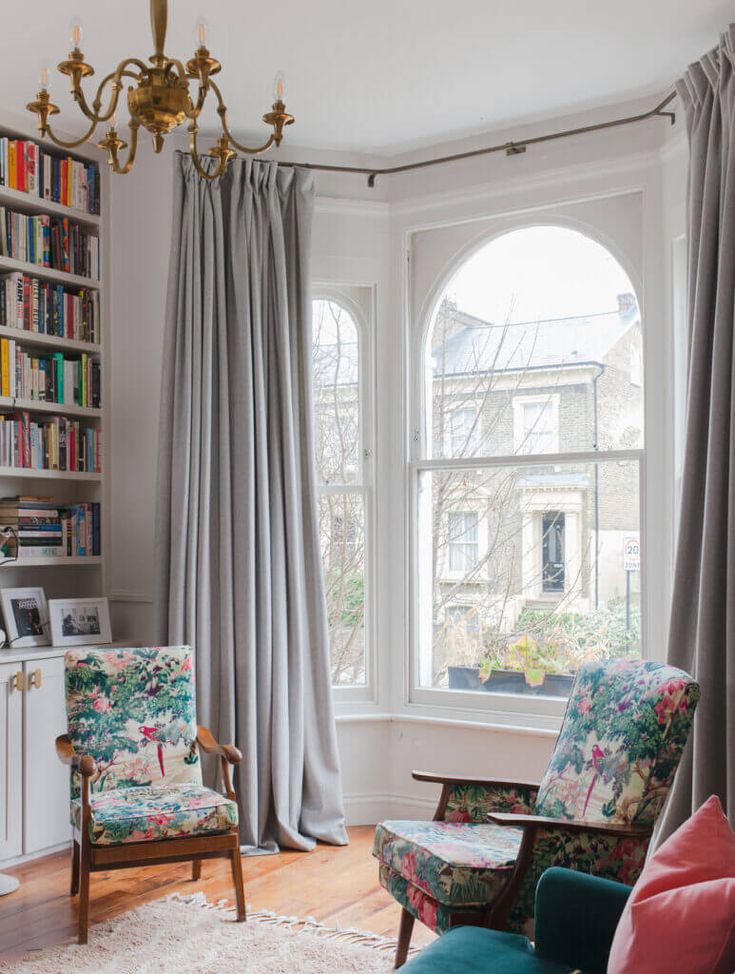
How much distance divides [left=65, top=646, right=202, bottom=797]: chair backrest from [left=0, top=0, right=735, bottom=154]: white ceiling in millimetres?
2189

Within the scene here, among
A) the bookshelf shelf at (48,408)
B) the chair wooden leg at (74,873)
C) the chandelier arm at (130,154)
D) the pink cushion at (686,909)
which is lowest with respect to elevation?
the chair wooden leg at (74,873)

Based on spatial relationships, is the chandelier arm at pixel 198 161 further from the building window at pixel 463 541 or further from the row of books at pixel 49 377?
the building window at pixel 463 541

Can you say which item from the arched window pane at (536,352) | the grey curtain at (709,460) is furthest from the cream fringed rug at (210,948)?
the arched window pane at (536,352)

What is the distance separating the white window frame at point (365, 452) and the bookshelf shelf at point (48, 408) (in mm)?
1078

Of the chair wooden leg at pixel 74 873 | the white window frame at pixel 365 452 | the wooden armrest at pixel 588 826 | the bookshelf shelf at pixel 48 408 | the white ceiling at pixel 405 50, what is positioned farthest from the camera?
the white window frame at pixel 365 452

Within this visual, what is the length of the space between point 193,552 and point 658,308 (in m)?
2.11

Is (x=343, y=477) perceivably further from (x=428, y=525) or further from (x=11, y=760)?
(x=11, y=760)

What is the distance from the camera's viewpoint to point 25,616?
4.12 meters

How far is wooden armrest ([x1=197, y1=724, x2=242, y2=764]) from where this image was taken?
340cm

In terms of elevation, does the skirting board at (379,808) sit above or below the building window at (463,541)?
below

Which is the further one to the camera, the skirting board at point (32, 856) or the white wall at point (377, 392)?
the white wall at point (377, 392)

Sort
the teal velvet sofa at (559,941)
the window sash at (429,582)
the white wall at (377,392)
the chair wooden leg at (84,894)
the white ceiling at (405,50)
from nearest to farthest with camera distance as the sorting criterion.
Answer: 1. the teal velvet sofa at (559,941)
2. the chair wooden leg at (84,894)
3. the white ceiling at (405,50)
4. the window sash at (429,582)
5. the white wall at (377,392)

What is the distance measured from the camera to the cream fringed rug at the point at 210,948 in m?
2.93

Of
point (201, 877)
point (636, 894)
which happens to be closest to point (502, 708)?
point (201, 877)
